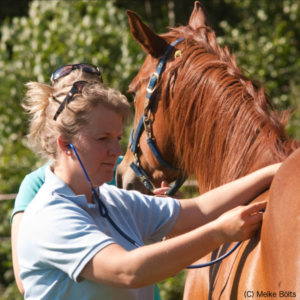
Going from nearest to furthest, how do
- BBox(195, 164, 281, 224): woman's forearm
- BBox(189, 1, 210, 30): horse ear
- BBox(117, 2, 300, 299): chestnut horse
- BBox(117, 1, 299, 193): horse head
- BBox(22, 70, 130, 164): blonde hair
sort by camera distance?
BBox(117, 2, 300, 299): chestnut horse < BBox(22, 70, 130, 164): blonde hair < BBox(195, 164, 281, 224): woman's forearm < BBox(117, 1, 299, 193): horse head < BBox(189, 1, 210, 30): horse ear

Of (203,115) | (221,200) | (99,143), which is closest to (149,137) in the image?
(203,115)

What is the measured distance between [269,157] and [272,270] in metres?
0.58

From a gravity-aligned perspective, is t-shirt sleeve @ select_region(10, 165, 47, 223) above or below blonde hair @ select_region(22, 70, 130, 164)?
below

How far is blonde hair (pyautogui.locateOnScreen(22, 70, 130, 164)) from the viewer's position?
5.02 feet

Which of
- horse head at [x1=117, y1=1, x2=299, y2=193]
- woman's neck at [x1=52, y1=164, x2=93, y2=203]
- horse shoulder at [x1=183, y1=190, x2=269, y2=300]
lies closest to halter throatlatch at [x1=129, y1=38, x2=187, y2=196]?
horse head at [x1=117, y1=1, x2=299, y2=193]

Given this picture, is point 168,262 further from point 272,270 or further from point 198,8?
point 198,8

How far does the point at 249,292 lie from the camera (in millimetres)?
1321

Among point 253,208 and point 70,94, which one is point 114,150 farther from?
point 253,208

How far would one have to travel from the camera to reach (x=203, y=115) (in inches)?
76.7

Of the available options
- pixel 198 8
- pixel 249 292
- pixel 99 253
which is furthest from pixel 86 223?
pixel 198 8

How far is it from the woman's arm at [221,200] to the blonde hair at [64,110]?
0.48 meters

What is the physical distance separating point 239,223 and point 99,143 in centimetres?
57

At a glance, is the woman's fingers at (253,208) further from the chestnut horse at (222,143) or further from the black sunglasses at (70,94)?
the black sunglasses at (70,94)

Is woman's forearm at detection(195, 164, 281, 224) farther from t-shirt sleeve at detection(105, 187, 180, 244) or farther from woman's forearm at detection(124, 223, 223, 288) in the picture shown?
woman's forearm at detection(124, 223, 223, 288)
